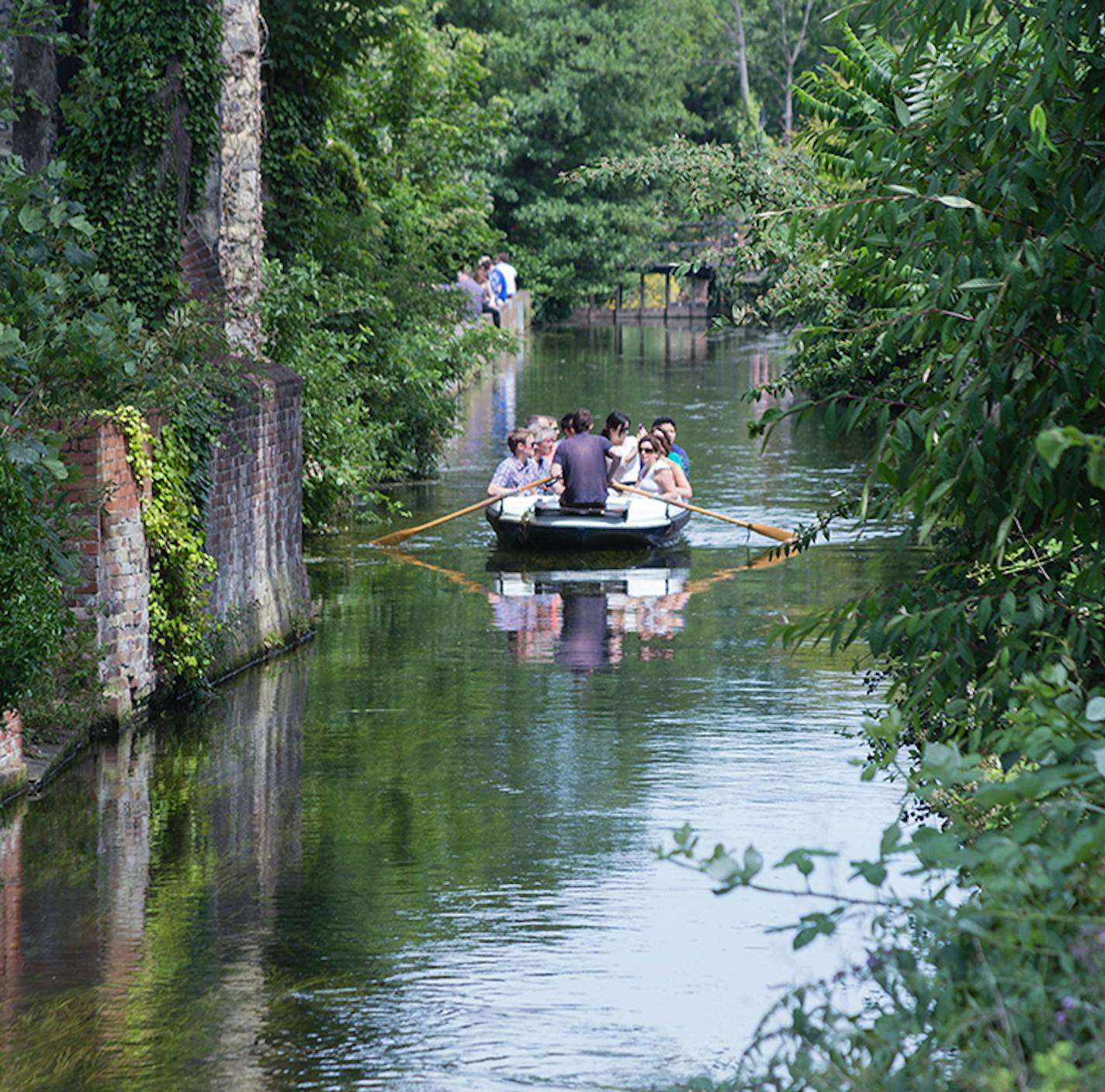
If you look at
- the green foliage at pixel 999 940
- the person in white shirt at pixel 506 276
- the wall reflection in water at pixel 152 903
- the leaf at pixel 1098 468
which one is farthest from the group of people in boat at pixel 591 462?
the person in white shirt at pixel 506 276

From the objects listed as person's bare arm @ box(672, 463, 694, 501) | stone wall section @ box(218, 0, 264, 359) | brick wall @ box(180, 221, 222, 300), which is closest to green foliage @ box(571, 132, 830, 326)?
brick wall @ box(180, 221, 222, 300)

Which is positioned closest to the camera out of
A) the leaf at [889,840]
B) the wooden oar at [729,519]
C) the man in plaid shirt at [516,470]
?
the leaf at [889,840]

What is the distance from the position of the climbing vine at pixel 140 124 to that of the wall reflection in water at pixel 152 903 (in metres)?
3.19

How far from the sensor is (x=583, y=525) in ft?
66.5

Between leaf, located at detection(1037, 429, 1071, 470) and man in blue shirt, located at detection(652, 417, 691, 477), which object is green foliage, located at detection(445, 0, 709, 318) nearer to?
man in blue shirt, located at detection(652, 417, 691, 477)

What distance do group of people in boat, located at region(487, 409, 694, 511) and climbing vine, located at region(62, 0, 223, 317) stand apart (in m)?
6.90

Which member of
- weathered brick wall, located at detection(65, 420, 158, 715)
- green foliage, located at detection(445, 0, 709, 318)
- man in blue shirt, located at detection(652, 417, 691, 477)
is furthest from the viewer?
green foliage, located at detection(445, 0, 709, 318)

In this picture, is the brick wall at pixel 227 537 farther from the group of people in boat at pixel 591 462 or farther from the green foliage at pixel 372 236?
the group of people in boat at pixel 591 462

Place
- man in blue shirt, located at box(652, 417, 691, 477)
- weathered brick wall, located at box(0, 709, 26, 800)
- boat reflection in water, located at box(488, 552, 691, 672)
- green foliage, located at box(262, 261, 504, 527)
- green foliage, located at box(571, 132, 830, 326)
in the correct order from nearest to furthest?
green foliage, located at box(571, 132, 830, 326) < weathered brick wall, located at box(0, 709, 26, 800) < boat reflection in water, located at box(488, 552, 691, 672) < green foliage, located at box(262, 261, 504, 527) < man in blue shirt, located at box(652, 417, 691, 477)

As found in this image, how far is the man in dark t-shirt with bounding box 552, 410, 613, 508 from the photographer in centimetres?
2039

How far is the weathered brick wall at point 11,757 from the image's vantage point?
10.3 m

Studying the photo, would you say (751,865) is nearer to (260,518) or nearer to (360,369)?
(260,518)

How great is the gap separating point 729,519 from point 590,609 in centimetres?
Answer: 473

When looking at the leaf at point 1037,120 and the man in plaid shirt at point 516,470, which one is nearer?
the leaf at point 1037,120
